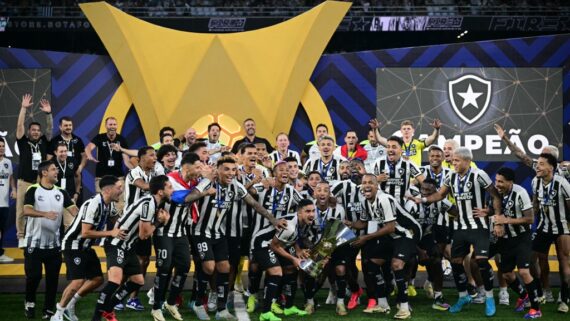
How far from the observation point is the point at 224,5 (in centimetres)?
2380

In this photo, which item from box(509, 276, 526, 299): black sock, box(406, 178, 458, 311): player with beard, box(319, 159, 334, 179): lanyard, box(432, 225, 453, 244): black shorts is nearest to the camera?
box(509, 276, 526, 299): black sock

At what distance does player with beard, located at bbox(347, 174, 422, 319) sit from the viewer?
10664mm

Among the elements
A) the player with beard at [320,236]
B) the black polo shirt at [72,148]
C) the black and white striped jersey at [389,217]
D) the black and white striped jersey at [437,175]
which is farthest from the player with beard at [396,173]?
the black polo shirt at [72,148]

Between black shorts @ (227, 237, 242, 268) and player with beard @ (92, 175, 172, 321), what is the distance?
4.48ft

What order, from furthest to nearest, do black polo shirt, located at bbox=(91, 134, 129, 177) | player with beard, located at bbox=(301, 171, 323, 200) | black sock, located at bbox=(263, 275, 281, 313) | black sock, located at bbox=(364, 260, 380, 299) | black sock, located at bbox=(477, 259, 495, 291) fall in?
1. black polo shirt, located at bbox=(91, 134, 129, 177)
2. player with beard, located at bbox=(301, 171, 323, 200)
3. black sock, located at bbox=(364, 260, 380, 299)
4. black sock, located at bbox=(477, 259, 495, 291)
5. black sock, located at bbox=(263, 275, 281, 313)

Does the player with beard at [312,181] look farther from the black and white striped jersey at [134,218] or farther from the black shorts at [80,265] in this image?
the black shorts at [80,265]

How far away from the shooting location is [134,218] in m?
9.57

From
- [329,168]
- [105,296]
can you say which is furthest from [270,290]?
[329,168]

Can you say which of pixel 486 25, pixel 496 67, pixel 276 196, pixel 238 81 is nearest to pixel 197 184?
pixel 276 196

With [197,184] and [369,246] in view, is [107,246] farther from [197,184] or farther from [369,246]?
[369,246]

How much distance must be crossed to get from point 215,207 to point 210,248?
1.61 feet

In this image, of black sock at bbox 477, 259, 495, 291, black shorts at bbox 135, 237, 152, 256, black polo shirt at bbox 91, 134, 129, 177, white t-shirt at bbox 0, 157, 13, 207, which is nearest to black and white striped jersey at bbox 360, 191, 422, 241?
black sock at bbox 477, 259, 495, 291

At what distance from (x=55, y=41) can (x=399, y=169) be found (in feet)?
45.7

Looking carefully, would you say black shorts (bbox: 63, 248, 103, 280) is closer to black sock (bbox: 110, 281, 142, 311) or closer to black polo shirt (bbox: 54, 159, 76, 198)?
black sock (bbox: 110, 281, 142, 311)
